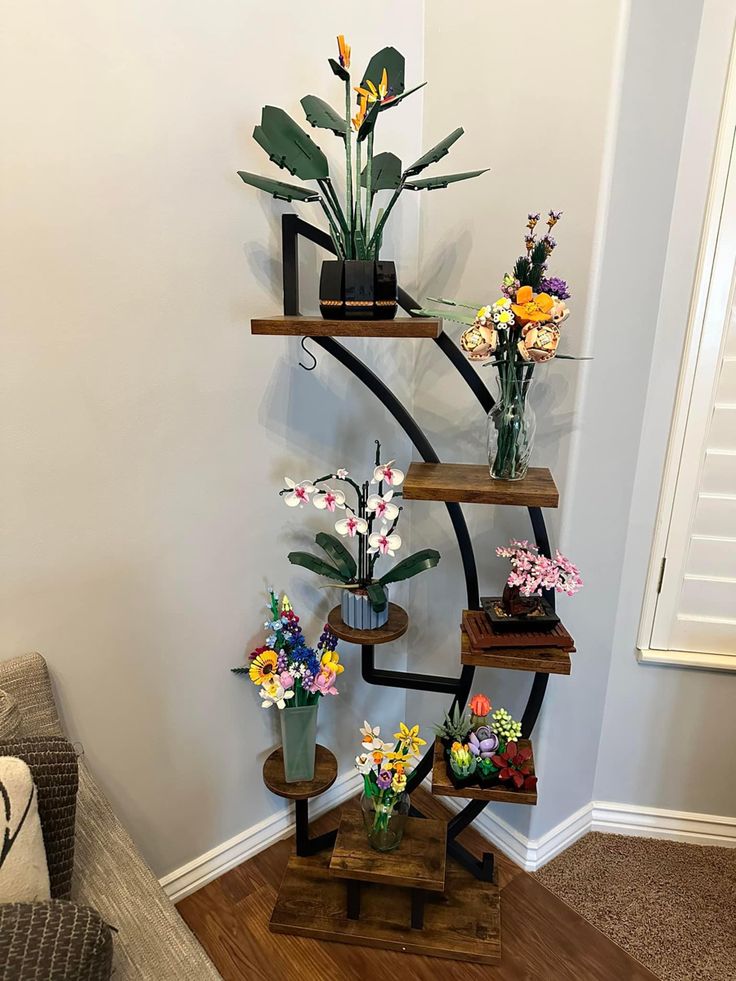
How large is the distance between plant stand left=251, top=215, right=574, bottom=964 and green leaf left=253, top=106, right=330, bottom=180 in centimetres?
11

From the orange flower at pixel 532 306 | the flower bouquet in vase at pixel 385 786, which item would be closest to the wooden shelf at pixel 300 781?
the flower bouquet in vase at pixel 385 786

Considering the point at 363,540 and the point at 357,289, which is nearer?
the point at 357,289

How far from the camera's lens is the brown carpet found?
1.49m

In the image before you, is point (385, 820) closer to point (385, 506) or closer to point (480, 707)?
point (480, 707)

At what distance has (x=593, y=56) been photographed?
4.08 feet

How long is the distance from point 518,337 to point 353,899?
1290mm

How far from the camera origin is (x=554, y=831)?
68.7 inches

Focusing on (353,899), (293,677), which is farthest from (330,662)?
(353,899)

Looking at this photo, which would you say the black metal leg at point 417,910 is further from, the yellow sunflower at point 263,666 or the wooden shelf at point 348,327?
the wooden shelf at point 348,327

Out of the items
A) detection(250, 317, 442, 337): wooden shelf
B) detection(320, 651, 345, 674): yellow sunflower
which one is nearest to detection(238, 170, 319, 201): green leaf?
detection(250, 317, 442, 337): wooden shelf

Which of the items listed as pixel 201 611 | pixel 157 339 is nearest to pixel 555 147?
pixel 157 339

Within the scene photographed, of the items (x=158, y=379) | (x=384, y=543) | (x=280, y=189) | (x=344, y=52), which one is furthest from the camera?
(x=384, y=543)

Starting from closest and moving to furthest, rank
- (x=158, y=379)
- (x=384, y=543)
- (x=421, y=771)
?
(x=158, y=379), (x=384, y=543), (x=421, y=771)

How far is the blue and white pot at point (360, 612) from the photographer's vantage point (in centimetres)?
148
